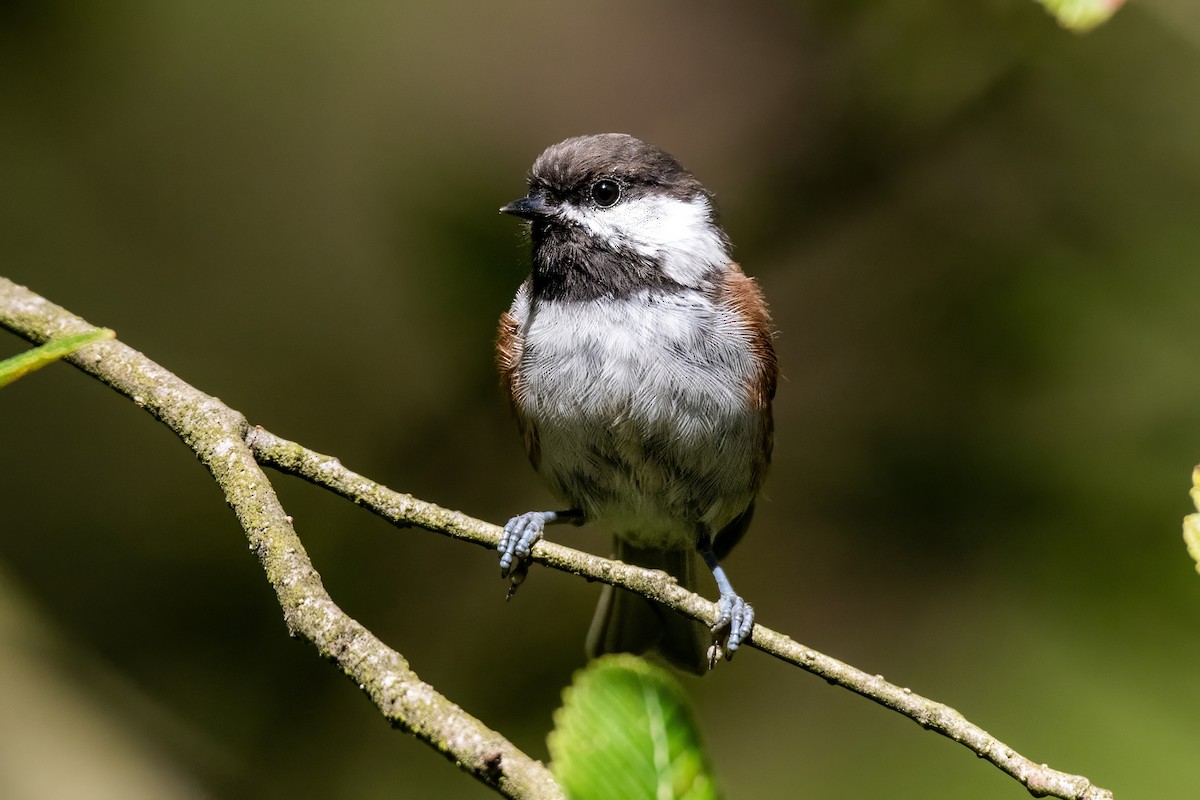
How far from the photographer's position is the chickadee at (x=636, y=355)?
2795mm

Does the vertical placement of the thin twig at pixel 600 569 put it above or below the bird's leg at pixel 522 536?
below

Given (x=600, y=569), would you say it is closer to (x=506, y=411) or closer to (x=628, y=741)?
(x=628, y=741)

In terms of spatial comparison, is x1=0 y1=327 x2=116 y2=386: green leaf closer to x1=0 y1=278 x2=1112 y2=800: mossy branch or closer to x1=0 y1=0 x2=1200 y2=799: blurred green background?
x1=0 y1=278 x2=1112 y2=800: mossy branch

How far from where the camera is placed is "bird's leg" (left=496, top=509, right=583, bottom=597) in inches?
96.8

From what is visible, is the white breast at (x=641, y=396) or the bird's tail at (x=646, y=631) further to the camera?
the bird's tail at (x=646, y=631)

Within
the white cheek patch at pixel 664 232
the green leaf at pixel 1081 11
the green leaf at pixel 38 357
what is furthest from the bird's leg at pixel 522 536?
the green leaf at pixel 1081 11

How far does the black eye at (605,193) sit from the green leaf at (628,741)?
214cm

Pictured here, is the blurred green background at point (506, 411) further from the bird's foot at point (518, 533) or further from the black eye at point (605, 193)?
the bird's foot at point (518, 533)

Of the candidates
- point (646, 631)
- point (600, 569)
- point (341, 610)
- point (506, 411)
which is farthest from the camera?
point (506, 411)

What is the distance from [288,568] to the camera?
72.7 inches

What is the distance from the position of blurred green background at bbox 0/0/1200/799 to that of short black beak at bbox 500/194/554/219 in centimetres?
41

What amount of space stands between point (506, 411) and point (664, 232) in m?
1.22

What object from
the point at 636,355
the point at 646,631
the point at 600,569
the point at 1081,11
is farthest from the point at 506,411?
the point at 1081,11

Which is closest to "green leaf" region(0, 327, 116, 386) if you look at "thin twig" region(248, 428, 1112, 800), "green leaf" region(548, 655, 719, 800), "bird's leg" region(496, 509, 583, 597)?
"green leaf" region(548, 655, 719, 800)
